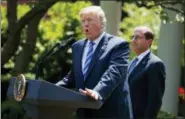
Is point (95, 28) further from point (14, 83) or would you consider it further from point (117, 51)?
point (14, 83)

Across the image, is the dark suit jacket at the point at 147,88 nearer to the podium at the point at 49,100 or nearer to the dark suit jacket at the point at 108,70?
the dark suit jacket at the point at 108,70

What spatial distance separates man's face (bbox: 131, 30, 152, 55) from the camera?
5496 mm

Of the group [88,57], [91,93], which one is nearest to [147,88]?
[88,57]

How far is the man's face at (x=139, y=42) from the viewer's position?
5496mm

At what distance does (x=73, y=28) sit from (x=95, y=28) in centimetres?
787

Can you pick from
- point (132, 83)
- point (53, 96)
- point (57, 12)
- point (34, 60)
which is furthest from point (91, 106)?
point (57, 12)

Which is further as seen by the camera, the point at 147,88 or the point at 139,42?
the point at 139,42

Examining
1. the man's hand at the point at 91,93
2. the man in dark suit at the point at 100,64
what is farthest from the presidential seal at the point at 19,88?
the man in dark suit at the point at 100,64

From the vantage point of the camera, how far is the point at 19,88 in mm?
3838

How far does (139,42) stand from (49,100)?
203cm

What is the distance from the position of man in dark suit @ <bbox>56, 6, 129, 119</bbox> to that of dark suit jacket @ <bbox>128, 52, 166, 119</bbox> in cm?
88

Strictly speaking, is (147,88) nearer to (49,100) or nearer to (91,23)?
(91,23)

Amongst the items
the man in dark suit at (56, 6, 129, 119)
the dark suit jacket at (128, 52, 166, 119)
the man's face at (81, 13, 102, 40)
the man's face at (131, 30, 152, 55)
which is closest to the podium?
the man in dark suit at (56, 6, 129, 119)

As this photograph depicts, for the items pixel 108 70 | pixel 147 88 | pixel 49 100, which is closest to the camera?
pixel 49 100
